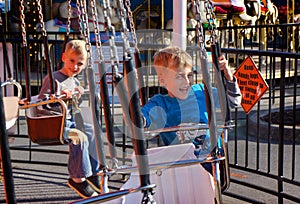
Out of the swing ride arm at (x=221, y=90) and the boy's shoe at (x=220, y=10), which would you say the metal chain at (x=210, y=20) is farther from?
the boy's shoe at (x=220, y=10)

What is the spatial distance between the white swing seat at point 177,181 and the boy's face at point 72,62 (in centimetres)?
211

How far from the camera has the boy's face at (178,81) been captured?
3996 millimetres

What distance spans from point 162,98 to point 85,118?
48.2 inches

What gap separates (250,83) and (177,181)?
259cm

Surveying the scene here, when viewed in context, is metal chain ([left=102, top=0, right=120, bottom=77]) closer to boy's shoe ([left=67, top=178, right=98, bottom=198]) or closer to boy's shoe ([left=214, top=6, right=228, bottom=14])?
boy's shoe ([left=67, top=178, right=98, bottom=198])

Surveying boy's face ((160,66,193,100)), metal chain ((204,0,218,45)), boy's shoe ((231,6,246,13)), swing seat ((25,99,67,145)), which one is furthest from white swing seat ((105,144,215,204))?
boy's shoe ((231,6,246,13))

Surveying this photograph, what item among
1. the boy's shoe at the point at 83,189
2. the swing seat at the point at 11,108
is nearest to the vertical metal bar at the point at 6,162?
the swing seat at the point at 11,108

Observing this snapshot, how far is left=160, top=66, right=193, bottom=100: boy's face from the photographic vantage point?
3996mm

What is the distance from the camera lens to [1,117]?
222 cm

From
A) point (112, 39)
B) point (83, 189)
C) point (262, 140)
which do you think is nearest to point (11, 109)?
point (83, 189)

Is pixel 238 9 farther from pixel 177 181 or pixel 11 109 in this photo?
pixel 177 181

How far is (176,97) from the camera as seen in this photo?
4.15 metres

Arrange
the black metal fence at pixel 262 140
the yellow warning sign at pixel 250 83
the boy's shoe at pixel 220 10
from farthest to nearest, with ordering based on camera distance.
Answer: the boy's shoe at pixel 220 10 → the yellow warning sign at pixel 250 83 → the black metal fence at pixel 262 140

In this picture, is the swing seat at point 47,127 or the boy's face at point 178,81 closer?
the boy's face at point 178,81
